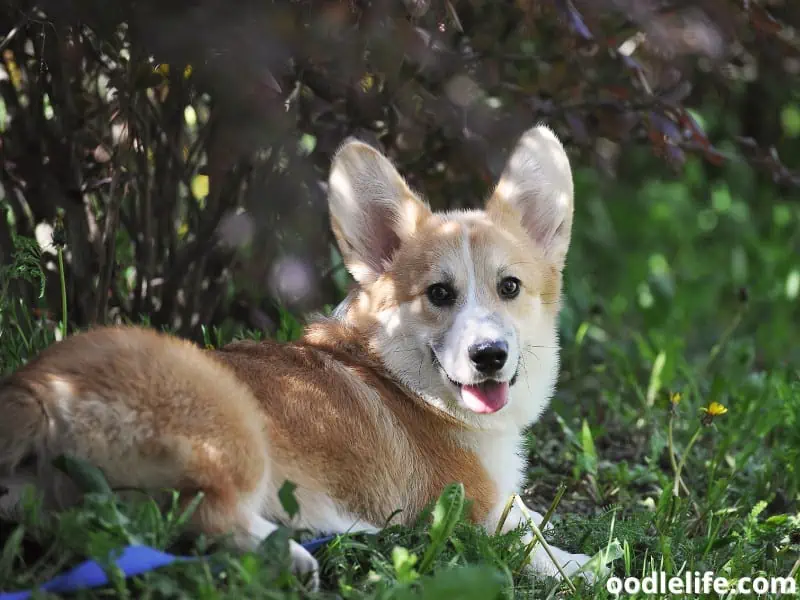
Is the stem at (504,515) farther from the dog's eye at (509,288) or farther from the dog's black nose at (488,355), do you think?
the dog's eye at (509,288)

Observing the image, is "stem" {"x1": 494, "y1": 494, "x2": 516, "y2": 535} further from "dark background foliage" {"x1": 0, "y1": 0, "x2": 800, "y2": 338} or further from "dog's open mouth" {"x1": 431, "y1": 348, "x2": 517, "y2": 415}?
"dark background foliage" {"x1": 0, "y1": 0, "x2": 800, "y2": 338}

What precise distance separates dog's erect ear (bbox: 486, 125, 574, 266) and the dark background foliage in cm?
41

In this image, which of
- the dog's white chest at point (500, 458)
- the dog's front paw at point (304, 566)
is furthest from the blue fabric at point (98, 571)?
the dog's white chest at point (500, 458)

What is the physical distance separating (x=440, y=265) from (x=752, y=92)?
585cm

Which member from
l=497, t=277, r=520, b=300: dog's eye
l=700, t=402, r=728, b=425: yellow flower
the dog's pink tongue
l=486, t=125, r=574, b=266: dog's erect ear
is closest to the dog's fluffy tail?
the dog's pink tongue

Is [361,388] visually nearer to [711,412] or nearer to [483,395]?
[483,395]

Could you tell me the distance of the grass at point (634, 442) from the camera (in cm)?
230

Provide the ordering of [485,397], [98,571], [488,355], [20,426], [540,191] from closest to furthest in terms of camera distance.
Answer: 1. [98,571]
2. [20,426]
3. [488,355]
4. [485,397]
5. [540,191]

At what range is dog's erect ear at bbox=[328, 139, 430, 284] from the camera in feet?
11.0

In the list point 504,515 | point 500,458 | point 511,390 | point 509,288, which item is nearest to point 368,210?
point 509,288

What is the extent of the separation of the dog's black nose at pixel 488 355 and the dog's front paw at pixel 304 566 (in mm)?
813

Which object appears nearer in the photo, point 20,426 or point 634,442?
point 20,426

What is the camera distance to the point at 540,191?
11.6ft

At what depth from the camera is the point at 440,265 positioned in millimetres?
3178
